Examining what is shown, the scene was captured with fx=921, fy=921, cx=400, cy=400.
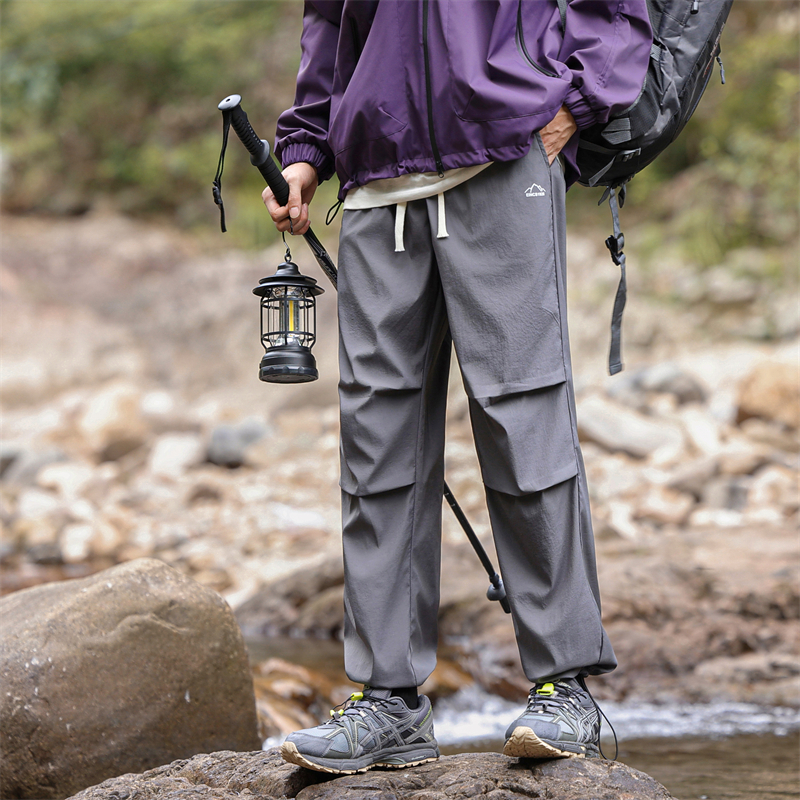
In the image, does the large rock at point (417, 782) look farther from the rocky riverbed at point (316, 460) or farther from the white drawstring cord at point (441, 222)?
the rocky riverbed at point (316, 460)

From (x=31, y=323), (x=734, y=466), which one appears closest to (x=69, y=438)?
(x=31, y=323)

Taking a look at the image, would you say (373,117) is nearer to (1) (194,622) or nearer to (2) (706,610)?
(1) (194,622)

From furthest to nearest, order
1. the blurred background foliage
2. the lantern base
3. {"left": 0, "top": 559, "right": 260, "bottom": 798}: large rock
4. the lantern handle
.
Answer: the blurred background foliage < {"left": 0, "top": 559, "right": 260, "bottom": 798}: large rock < the lantern base < the lantern handle

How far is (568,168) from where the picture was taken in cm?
185

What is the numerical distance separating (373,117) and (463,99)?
0.60 feet

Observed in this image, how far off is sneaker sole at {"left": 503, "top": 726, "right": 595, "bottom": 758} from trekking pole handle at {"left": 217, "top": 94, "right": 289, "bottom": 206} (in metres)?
1.15

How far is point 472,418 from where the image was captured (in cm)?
175

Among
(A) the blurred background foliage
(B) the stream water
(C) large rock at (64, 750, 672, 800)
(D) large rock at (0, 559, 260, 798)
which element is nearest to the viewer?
(C) large rock at (64, 750, 672, 800)

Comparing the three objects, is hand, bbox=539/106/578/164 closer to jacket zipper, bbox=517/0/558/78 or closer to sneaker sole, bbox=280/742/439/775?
jacket zipper, bbox=517/0/558/78

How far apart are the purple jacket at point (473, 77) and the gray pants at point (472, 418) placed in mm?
82

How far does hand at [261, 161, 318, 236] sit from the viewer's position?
1.95 meters

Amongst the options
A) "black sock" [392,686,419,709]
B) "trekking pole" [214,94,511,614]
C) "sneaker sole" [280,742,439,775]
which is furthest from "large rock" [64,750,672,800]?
"trekking pole" [214,94,511,614]

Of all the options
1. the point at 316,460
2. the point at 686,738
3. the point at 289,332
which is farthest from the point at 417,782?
the point at 316,460

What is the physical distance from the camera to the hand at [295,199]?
1945 mm
